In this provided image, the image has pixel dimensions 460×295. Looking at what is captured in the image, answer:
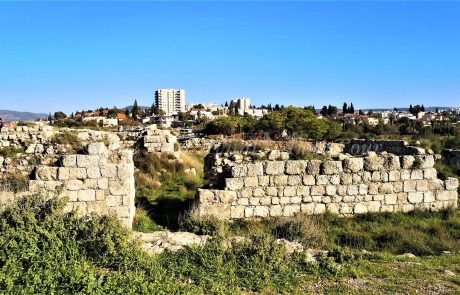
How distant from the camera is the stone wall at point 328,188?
9.29 m

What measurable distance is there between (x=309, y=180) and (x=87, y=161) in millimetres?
5362

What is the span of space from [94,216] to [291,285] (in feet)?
11.0

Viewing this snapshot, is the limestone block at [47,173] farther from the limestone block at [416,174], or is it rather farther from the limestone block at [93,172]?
the limestone block at [416,174]

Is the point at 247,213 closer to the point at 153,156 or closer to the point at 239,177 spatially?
the point at 239,177

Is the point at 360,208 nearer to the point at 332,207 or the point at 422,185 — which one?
the point at 332,207

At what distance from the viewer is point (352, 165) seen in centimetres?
973

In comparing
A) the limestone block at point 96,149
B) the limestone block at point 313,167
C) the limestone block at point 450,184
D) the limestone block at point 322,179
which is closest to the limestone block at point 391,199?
the limestone block at point 450,184

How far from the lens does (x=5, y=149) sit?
17078 millimetres

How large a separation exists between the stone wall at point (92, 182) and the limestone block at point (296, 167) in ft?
12.7

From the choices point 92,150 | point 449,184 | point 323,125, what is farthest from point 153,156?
point 323,125

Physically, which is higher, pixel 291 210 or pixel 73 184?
pixel 73 184

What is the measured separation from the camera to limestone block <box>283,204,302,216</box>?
9.45 meters

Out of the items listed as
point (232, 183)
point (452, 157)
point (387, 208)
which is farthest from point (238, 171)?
point (452, 157)

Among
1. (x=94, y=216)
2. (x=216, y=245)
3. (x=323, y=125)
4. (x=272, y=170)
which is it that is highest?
(x=323, y=125)
